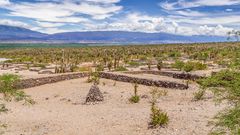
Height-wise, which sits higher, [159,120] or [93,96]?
[159,120]

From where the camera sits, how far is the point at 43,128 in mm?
20250

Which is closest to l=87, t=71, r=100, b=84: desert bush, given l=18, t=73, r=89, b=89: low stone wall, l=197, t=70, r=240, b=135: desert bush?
l=18, t=73, r=89, b=89: low stone wall

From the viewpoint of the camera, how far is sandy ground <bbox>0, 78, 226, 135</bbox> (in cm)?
1941

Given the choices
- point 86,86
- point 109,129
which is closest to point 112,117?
point 109,129

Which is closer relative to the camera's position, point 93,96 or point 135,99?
point 135,99

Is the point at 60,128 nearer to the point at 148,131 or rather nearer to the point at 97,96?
the point at 148,131

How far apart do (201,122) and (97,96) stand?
29.7ft

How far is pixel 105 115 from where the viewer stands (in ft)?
74.7

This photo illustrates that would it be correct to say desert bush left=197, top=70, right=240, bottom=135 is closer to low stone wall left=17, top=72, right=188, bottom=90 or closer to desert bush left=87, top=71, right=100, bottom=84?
low stone wall left=17, top=72, right=188, bottom=90

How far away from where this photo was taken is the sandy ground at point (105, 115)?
1941 cm

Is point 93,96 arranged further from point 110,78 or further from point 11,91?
point 11,91

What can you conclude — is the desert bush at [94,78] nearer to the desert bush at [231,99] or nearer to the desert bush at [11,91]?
the desert bush at [11,91]

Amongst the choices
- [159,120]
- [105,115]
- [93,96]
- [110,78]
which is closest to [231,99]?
[159,120]

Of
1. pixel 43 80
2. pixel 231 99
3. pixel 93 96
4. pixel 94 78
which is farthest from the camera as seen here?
pixel 94 78
